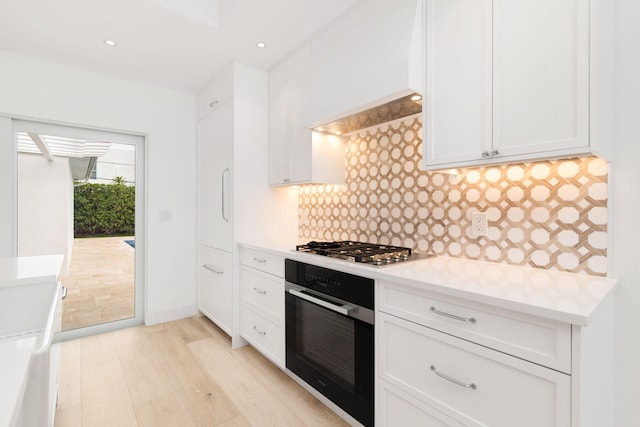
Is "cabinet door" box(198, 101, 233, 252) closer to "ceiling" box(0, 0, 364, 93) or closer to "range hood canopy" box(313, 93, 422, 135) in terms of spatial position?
"ceiling" box(0, 0, 364, 93)

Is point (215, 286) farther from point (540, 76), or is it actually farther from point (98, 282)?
point (540, 76)

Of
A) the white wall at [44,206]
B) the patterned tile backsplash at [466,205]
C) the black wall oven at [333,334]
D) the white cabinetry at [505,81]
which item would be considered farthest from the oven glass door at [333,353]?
the white wall at [44,206]

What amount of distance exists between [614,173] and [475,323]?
83 centimetres

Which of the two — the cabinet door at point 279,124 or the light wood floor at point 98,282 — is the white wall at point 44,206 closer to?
the light wood floor at point 98,282

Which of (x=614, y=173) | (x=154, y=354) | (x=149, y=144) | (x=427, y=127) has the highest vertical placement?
(x=149, y=144)

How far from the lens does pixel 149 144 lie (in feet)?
10.5

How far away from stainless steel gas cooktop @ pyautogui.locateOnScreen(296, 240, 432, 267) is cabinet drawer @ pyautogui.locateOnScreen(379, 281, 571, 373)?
0.77 ft

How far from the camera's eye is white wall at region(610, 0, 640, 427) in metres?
1.20

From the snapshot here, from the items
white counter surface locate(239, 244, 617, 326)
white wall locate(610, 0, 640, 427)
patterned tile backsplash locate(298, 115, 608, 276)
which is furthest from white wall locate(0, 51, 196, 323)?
white wall locate(610, 0, 640, 427)

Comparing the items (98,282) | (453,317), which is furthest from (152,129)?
(453,317)

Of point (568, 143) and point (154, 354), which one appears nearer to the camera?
point (568, 143)

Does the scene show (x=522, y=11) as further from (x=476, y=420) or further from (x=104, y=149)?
(x=104, y=149)

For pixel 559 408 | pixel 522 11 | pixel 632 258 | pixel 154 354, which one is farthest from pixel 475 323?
pixel 154 354

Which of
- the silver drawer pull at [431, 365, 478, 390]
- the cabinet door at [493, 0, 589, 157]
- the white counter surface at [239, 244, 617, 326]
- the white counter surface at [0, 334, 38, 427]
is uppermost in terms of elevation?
the cabinet door at [493, 0, 589, 157]
